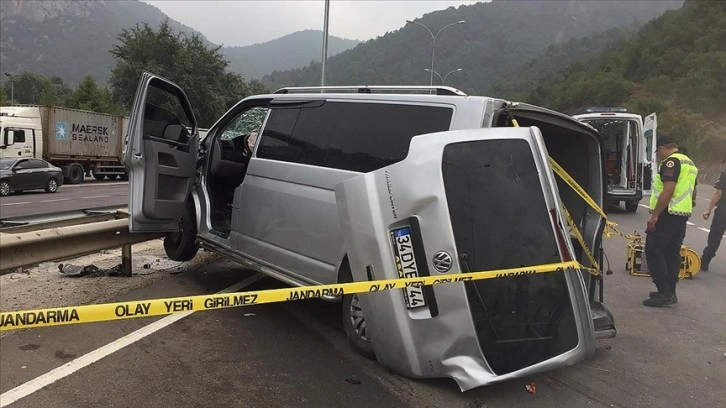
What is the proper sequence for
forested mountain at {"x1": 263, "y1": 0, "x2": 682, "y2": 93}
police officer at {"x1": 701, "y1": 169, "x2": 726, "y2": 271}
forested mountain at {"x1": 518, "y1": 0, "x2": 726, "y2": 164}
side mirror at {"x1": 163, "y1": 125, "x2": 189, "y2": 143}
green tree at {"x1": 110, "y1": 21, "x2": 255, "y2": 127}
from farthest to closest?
forested mountain at {"x1": 263, "y1": 0, "x2": 682, "y2": 93}, forested mountain at {"x1": 518, "y1": 0, "x2": 726, "y2": 164}, green tree at {"x1": 110, "y1": 21, "x2": 255, "y2": 127}, police officer at {"x1": 701, "y1": 169, "x2": 726, "y2": 271}, side mirror at {"x1": 163, "y1": 125, "x2": 189, "y2": 143}

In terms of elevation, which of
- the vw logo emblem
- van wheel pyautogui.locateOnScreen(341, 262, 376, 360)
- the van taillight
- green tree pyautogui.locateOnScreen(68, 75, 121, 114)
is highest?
green tree pyautogui.locateOnScreen(68, 75, 121, 114)

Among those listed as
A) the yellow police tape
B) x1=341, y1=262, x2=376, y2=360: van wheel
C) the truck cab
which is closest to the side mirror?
x1=341, y1=262, x2=376, y2=360: van wheel

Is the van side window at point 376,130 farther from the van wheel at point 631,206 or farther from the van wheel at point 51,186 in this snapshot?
the van wheel at point 51,186

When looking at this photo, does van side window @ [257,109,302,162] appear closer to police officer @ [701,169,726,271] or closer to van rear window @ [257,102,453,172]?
van rear window @ [257,102,453,172]

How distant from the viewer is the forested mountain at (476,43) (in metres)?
76.0

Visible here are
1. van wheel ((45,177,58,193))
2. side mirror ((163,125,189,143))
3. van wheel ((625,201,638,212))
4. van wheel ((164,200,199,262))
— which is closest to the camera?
Answer: side mirror ((163,125,189,143))

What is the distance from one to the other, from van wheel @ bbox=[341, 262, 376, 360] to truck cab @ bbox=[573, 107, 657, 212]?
10905 mm

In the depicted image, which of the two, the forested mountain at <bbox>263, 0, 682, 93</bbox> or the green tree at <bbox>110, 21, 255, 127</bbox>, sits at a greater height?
the forested mountain at <bbox>263, 0, 682, 93</bbox>

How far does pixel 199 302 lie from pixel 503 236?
167 centimetres

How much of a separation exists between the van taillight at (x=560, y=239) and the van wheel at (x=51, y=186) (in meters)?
21.1

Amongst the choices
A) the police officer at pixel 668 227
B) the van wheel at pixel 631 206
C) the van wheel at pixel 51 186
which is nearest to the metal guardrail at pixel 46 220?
the police officer at pixel 668 227

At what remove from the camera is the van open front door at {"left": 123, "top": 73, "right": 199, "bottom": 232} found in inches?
185

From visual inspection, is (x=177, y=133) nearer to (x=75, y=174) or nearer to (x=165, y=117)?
(x=165, y=117)

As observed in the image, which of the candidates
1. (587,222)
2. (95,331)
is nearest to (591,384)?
(587,222)
